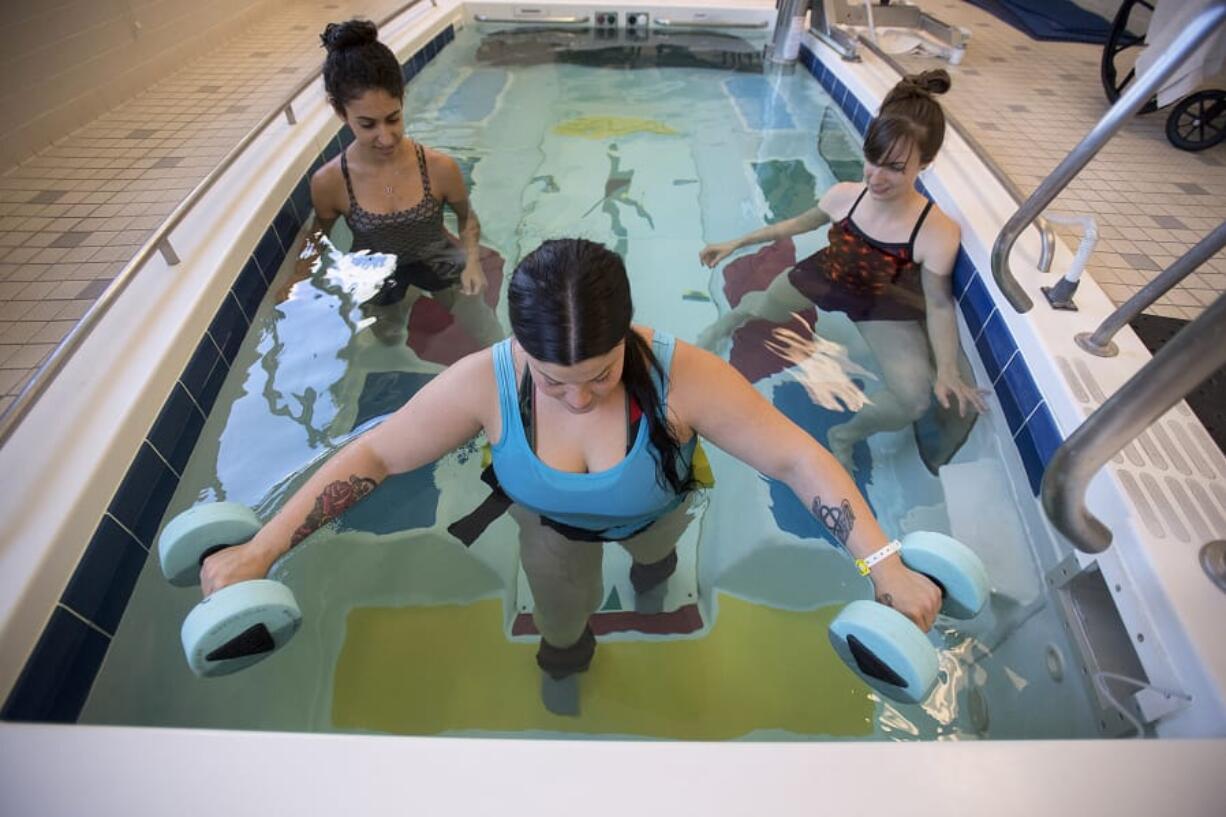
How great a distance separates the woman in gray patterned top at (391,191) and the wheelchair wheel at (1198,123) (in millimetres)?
4285

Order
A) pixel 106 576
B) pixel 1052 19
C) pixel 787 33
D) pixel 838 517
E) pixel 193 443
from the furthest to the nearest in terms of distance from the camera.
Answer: pixel 1052 19
pixel 787 33
pixel 193 443
pixel 106 576
pixel 838 517

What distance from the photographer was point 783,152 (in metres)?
4.35

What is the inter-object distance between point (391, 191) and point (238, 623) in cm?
188

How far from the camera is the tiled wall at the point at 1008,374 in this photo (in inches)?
77.1

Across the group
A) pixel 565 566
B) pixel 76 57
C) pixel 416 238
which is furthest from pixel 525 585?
pixel 76 57

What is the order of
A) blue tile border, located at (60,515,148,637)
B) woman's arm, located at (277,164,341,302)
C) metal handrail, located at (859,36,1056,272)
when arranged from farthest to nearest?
woman's arm, located at (277,164,341,302), metal handrail, located at (859,36,1056,272), blue tile border, located at (60,515,148,637)

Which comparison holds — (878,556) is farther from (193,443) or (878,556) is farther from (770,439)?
(193,443)

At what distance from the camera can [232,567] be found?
1.30 metres

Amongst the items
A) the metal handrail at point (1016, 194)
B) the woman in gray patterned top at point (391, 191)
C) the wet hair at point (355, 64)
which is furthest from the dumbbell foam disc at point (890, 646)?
the wet hair at point (355, 64)

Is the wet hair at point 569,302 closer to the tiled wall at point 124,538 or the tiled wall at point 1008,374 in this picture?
the tiled wall at point 124,538

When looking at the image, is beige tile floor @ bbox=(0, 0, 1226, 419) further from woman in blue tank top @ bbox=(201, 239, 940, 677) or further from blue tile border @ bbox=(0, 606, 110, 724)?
woman in blue tank top @ bbox=(201, 239, 940, 677)

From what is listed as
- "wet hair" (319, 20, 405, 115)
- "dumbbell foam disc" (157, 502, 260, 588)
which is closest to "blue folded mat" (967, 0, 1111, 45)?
"wet hair" (319, 20, 405, 115)

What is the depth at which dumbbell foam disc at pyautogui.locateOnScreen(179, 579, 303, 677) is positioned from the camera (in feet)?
3.85

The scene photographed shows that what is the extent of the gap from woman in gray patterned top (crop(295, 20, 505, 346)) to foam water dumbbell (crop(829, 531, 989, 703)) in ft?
6.20
